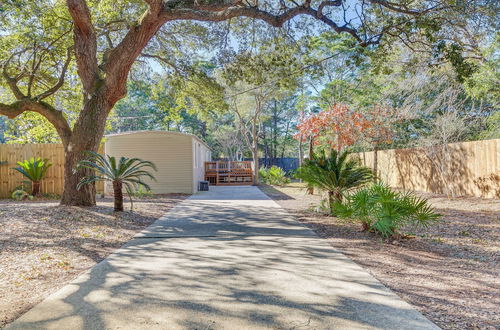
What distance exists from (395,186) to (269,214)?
8701mm

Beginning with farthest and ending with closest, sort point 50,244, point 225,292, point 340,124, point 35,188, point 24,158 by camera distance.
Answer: point 340,124, point 24,158, point 35,188, point 50,244, point 225,292

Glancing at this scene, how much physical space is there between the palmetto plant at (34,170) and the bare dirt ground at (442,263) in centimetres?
914

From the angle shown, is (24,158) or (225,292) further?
(24,158)

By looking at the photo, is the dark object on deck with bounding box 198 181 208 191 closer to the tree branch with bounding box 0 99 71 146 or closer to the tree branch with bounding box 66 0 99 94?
the tree branch with bounding box 0 99 71 146

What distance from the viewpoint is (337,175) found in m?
7.02

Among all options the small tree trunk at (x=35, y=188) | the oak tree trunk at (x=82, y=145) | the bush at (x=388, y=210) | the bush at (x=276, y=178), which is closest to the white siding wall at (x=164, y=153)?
the small tree trunk at (x=35, y=188)

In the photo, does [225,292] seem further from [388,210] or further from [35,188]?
[35,188]

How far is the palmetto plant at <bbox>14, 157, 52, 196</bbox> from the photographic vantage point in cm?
1133

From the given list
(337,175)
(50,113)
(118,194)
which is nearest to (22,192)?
(50,113)

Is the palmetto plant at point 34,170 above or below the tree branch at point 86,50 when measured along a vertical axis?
below

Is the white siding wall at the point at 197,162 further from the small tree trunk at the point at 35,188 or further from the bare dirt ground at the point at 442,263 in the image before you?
the bare dirt ground at the point at 442,263

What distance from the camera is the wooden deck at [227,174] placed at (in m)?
20.6

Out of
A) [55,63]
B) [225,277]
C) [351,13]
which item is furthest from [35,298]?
[55,63]

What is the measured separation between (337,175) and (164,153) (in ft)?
28.2
